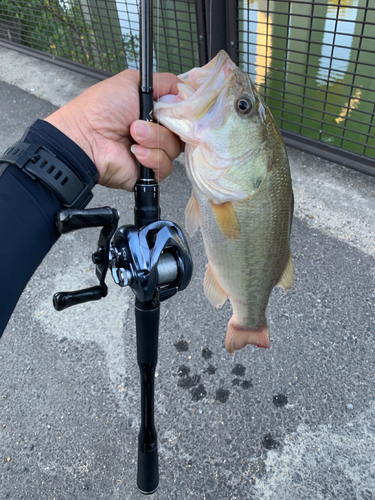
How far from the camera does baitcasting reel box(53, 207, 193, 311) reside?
1061 mm

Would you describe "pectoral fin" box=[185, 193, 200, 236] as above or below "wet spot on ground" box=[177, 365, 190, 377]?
above

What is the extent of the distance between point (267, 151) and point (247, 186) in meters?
0.14

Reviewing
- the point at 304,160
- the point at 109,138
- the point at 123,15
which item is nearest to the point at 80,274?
the point at 109,138

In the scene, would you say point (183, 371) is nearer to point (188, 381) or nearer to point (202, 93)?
point (188, 381)

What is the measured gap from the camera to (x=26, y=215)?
1.27 metres

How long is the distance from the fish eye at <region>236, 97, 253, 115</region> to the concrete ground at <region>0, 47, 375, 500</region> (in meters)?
1.52

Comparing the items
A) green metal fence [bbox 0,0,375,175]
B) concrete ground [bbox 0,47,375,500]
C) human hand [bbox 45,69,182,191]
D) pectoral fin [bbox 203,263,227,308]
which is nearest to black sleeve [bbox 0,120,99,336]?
human hand [bbox 45,69,182,191]

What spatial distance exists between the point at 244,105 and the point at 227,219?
40 cm

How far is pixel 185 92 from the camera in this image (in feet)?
4.21

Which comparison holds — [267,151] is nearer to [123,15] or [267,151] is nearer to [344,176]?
[344,176]

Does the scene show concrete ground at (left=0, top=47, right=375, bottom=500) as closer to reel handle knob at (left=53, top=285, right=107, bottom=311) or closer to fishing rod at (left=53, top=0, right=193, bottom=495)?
fishing rod at (left=53, top=0, right=193, bottom=495)

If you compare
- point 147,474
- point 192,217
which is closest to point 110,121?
point 192,217

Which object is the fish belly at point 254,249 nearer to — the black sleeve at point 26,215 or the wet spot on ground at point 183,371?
the black sleeve at point 26,215

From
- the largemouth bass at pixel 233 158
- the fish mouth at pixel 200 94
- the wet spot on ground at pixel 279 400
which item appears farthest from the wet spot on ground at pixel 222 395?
the fish mouth at pixel 200 94
